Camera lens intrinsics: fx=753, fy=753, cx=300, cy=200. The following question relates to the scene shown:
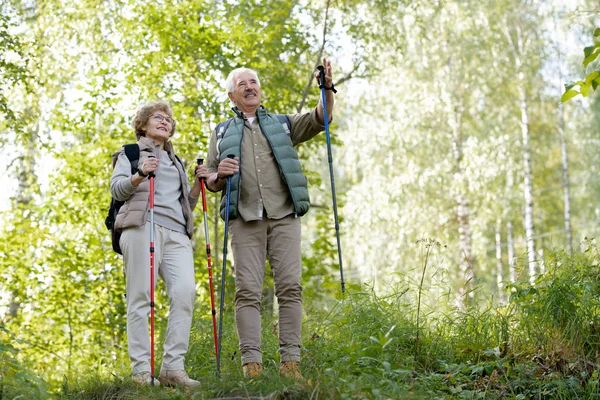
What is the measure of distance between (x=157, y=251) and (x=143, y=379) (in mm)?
856

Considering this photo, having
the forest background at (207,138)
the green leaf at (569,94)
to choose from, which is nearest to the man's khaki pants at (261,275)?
the forest background at (207,138)

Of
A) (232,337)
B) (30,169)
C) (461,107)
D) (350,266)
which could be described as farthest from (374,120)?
(232,337)

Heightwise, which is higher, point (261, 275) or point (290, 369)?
point (261, 275)

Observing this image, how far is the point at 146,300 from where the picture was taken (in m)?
5.14

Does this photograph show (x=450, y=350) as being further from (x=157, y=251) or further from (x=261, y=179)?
(x=157, y=251)

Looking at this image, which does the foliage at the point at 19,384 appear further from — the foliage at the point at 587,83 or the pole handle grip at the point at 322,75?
the foliage at the point at 587,83

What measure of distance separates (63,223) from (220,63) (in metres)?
3.12

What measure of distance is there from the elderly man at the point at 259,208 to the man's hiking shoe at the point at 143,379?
617mm

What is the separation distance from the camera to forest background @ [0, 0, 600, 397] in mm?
8940

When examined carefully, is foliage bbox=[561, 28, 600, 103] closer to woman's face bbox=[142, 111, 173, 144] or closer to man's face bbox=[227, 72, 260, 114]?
man's face bbox=[227, 72, 260, 114]

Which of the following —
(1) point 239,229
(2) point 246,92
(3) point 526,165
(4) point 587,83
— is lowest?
(1) point 239,229

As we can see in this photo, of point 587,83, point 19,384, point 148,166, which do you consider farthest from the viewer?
point 148,166

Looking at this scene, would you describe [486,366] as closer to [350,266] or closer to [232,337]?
[232,337]

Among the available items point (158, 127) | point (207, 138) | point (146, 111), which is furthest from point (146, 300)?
point (207, 138)
